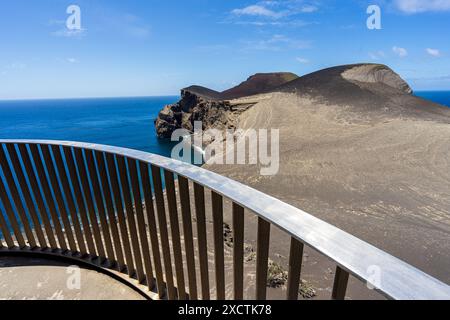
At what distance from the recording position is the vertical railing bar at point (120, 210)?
168 centimetres

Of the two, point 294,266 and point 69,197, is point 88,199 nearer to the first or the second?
point 69,197

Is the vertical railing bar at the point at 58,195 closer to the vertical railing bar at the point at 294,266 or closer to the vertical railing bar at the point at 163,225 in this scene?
the vertical railing bar at the point at 163,225

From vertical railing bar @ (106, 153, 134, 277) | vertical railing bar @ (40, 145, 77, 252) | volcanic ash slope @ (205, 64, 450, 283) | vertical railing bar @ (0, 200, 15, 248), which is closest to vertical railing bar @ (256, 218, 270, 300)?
vertical railing bar @ (106, 153, 134, 277)

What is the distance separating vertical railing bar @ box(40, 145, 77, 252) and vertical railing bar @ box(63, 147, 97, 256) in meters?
0.21

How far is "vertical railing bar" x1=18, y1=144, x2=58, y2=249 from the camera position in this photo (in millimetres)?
2064

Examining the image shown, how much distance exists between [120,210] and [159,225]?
383mm

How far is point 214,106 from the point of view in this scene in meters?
24.6

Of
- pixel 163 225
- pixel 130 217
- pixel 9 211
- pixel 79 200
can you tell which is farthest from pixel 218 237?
pixel 9 211

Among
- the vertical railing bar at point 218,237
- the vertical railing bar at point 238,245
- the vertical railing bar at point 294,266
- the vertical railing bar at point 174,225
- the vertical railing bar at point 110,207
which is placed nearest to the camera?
the vertical railing bar at point 294,266

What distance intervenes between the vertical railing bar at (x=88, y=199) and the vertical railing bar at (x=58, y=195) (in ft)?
1.07

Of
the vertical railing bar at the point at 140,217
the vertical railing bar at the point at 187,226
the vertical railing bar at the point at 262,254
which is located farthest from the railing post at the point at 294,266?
the vertical railing bar at the point at 140,217

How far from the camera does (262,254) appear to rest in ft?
3.10

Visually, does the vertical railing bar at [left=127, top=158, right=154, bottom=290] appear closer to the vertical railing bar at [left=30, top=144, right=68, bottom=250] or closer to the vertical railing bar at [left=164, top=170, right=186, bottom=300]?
the vertical railing bar at [left=164, top=170, right=186, bottom=300]

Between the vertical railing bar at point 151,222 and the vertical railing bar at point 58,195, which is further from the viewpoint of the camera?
the vertical railing bar at point 58,195
